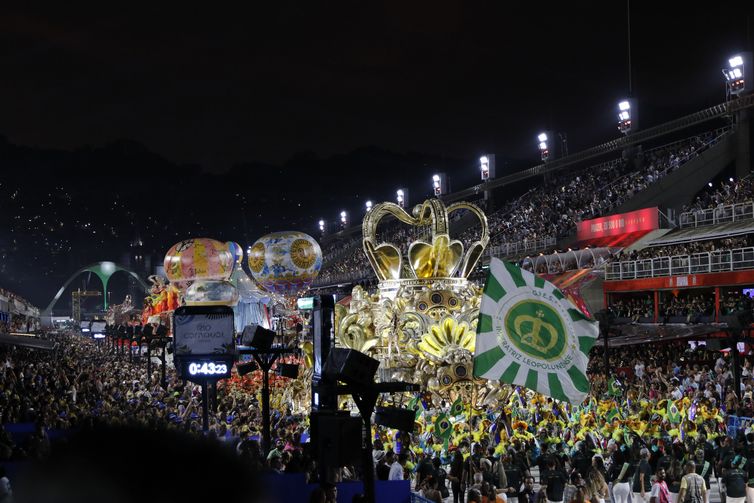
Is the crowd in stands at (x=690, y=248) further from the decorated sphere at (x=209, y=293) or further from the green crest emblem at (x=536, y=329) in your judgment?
the green crest emblem at (x=536, y=329)

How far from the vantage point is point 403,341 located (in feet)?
63.8

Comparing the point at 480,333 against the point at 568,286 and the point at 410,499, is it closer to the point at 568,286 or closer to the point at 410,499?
the point at 410,499

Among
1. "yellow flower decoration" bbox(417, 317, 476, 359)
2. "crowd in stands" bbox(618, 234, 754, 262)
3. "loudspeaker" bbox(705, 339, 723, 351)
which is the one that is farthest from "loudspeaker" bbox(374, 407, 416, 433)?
"crowd in stands" bbox(618, 234, 754, 262)

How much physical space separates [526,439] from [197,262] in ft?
83.1

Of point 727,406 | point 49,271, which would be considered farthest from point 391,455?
point 49,271

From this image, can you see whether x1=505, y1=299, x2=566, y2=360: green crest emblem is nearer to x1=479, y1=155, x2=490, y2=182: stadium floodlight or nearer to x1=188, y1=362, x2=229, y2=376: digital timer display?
x1=188, y1=362, x2=229, y2=376: digital timer display

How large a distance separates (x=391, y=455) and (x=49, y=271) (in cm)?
16324

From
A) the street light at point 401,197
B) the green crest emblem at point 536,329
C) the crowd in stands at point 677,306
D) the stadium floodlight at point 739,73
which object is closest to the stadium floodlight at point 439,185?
the street light at point 401,197

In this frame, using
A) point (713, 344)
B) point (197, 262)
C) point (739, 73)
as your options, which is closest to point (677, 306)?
point (739, 73)

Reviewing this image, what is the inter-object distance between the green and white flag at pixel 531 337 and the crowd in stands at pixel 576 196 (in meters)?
29.6

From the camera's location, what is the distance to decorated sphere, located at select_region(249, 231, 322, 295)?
3475 centimetres

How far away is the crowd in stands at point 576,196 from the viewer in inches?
1639

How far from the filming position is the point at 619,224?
38344mm

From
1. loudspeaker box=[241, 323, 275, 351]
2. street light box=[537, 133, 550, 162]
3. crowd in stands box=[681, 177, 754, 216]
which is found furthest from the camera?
street light box=[537, 133, 550, 162]
